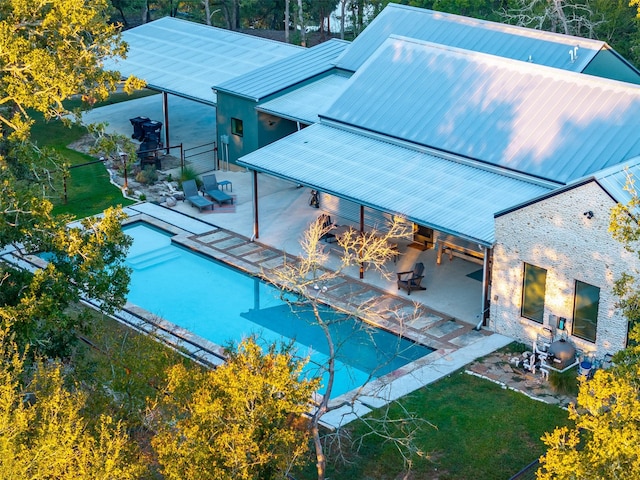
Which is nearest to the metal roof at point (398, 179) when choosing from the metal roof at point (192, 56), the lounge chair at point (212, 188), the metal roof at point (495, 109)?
the metal roof at point (495, 109)

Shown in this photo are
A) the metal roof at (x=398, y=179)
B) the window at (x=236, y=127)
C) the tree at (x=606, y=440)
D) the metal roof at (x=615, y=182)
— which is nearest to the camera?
the tree at (x=606, y=440)

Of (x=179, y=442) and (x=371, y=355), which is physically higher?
(x=179, y=442)

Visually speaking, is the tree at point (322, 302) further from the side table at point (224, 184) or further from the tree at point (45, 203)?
the side table at point (224, 184)

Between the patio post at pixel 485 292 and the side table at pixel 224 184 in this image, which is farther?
the side table at pixel 224 184

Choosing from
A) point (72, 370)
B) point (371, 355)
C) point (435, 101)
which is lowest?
point (371, 355)

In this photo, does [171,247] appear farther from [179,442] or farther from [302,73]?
[179,442]

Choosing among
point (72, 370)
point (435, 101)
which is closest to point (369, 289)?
point (435, 101)

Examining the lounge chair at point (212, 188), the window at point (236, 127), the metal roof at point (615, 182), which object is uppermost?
the metal roof at point (615, 182)

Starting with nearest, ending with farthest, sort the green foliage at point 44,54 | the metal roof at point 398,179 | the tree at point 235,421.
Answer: the tree at point 235,421
the green foliage at point 44,54
the metal roof at point 398,179

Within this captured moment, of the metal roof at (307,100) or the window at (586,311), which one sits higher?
the metal roof at (307,100)
